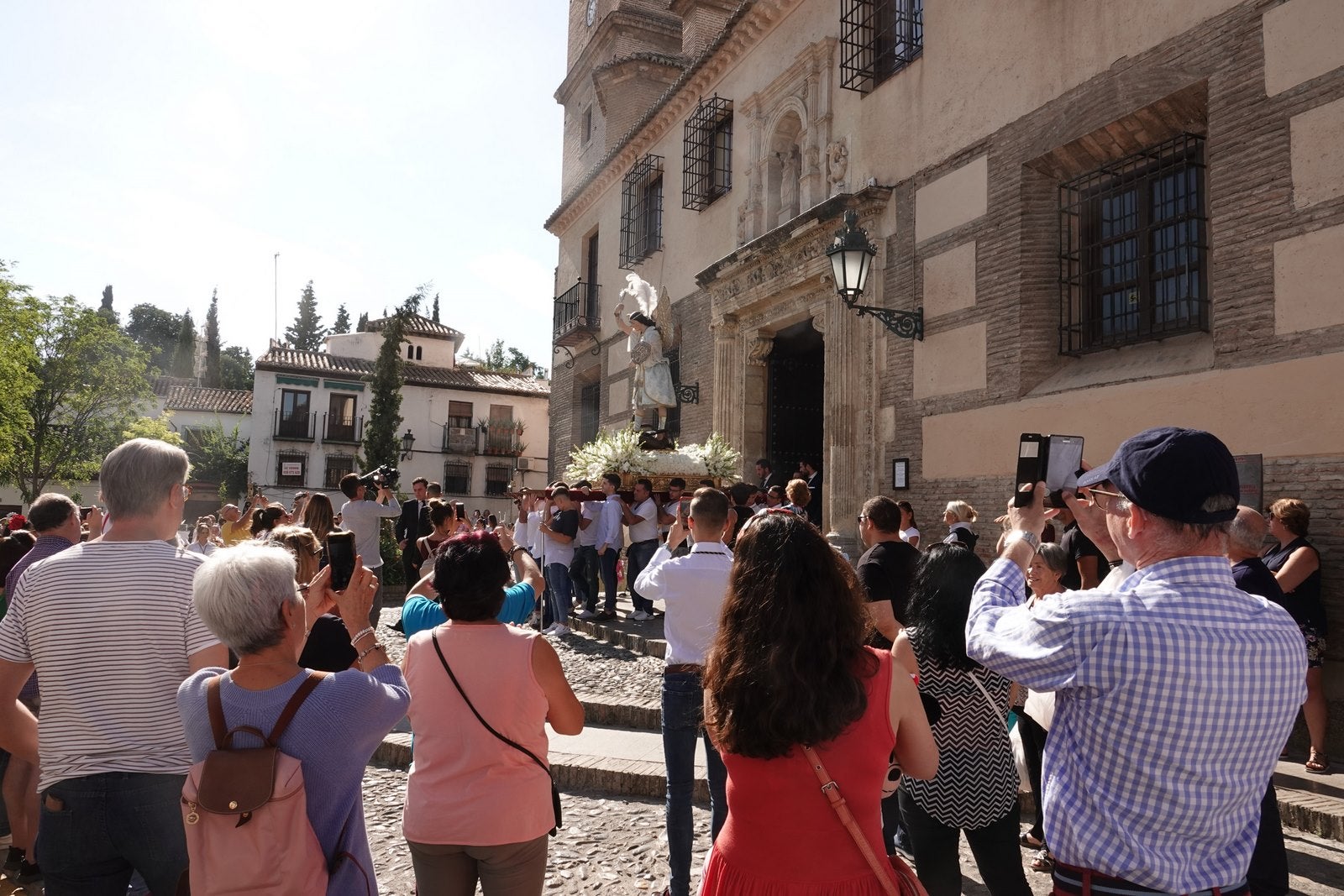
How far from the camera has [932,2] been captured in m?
10.6

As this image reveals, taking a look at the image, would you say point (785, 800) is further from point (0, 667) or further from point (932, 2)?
point (932, 2)

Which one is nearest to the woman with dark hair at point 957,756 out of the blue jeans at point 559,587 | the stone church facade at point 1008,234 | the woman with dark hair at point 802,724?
the woman with dark hair at point 802,724

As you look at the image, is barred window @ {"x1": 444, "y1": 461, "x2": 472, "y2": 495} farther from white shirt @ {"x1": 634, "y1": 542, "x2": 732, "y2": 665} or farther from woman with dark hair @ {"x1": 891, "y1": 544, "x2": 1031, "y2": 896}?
→ woman with dark hair @ {"x1": 891, "y1": 544, "x2": 1031, "y2": 896}

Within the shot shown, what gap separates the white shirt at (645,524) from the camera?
10.4 metres

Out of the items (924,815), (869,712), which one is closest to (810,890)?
(869,712)

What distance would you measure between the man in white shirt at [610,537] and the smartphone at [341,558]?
705 cm

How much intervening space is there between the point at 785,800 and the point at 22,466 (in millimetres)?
36289

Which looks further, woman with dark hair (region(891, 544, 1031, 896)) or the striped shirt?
woman with dark hair (region(891, 544, 1031, 896))

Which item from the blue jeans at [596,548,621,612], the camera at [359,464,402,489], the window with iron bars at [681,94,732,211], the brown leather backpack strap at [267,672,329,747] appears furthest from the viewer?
the window with iron bars at [681,94,732,211]

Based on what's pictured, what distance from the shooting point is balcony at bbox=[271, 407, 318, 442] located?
39188 mm

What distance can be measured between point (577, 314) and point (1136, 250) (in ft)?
46.1

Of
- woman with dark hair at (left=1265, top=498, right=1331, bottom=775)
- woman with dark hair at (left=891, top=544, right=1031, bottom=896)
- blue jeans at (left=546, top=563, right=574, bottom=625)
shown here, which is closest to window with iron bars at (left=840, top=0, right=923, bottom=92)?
blue jeans at (left=546, top=563, right=574, bottom=625)

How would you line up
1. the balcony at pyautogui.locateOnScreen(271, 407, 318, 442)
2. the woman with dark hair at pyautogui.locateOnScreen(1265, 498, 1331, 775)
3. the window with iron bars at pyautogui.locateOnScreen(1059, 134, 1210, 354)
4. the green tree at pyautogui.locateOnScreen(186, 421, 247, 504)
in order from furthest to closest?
the green tree at pyautogui.locateOnScreen(186, 421, 247, 504) < the balcony at pyautogui.locateOnScreen(271, 407, 318, 442) < the window with iron bars at pyautogui.locateOnScreen(1059, 134, 1210, 354) < the woman with dark hair at pyautogui.locateOnScreen(1265, 498, 1331, 775)

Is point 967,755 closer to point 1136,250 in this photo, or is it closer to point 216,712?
point 216,712
